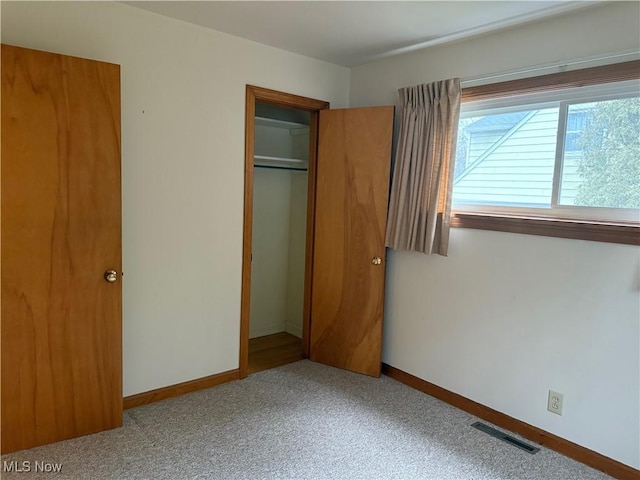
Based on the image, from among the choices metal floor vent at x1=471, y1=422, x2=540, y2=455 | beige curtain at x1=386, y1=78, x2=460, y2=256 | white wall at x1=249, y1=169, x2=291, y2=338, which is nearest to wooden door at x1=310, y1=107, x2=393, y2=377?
beige curtain at x1=386, y1=78, x2=460, y2=256

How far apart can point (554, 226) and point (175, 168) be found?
227 cm

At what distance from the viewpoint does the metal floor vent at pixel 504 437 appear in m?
2.48

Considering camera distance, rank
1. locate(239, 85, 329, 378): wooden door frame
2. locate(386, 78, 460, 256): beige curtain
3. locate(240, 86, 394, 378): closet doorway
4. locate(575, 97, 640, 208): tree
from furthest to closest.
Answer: locate(240, 86, 394, 378): closet doorway, locate(239, 85, 329, 378): wooden door frame, locate(386, 78, 460, 256): beige curtain, locate(575, 97, 640, 208): tree

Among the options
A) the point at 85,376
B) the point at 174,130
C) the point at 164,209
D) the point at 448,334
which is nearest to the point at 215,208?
the point at 164,209

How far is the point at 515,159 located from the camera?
268 centimetres

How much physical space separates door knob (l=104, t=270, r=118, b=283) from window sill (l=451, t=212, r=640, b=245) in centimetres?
208

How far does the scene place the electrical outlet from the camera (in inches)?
97.0

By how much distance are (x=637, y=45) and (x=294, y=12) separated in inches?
69.5

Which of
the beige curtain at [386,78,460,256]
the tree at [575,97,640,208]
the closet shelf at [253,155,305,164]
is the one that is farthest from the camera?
the closet shelf at [253,155,305,164]

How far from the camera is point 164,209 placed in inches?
109

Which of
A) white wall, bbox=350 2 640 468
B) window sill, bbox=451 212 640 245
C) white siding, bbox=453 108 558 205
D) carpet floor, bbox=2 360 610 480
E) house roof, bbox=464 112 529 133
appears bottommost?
carpet floor, bbox=2 360 610 480

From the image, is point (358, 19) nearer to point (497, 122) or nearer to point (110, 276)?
point (497, 122)

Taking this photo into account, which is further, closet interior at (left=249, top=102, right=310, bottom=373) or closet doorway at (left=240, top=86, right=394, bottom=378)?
closet interior at (left=249, top=102, right=310, bottom=373)

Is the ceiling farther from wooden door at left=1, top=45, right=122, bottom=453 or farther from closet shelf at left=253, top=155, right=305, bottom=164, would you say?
closet shelf at left=253, top=155, right=305, bottom=164
